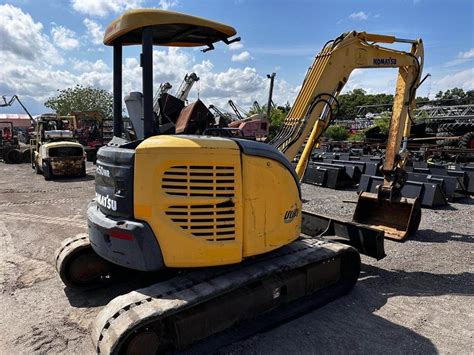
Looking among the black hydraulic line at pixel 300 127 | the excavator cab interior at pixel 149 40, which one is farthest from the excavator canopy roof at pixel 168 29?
the black hydraulic line at pixel 300 127

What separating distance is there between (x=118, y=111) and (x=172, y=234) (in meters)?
2.04

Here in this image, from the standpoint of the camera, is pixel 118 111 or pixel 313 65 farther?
pixel 313 65

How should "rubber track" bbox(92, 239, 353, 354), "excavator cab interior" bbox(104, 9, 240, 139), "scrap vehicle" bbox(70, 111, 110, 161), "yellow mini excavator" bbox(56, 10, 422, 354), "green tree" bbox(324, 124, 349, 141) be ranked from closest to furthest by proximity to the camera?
1. "rubber track" bbox(92, 239, 353, 354)
2. "yellow mini excavator" bbox(56, 10, 422, 354)
3. "excavator cab interior" bbox(104, 9, 240, 139)
4. "scrap vehicle" bbox(70, 111, 110, 161)
5. "green tree" bbox(324, 124, 349, 141)

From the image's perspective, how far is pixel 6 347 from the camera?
3.71 meters

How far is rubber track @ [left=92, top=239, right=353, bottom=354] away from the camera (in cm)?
299

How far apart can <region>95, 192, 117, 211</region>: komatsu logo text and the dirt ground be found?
4.29ft

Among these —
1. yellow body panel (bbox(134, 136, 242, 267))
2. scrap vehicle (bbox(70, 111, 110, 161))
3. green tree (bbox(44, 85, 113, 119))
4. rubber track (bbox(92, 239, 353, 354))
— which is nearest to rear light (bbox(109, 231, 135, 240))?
yellow body panel (bbox(134, 136, 242, 267))

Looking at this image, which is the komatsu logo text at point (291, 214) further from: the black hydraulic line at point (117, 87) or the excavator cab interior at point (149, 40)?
the black hydraulic line at point (117, 87)

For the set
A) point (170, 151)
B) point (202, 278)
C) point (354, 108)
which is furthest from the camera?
point (354, 108)

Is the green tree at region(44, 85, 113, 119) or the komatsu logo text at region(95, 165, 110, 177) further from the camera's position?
A: the green tree at region(44, 85, 113, 119)

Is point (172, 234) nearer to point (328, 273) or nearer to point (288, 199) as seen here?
point (288, 199)

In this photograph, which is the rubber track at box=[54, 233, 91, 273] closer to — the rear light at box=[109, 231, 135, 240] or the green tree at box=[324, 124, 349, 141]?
the rear light at box=[109, 231, 135, 240]

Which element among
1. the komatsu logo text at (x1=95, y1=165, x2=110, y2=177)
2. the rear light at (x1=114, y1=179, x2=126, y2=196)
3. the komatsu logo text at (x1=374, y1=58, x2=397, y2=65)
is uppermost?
the komatsu logo text at (x1=374, y1=58, x2=397, y2=65)

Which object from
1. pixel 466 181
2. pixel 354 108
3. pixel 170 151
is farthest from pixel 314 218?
pixel 354 108
